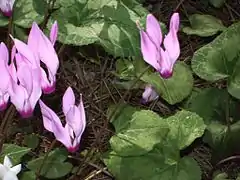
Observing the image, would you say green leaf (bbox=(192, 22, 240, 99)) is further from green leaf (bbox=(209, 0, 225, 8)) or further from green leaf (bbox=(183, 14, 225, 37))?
green leaf (bbox=(209, 0, 225, 8))

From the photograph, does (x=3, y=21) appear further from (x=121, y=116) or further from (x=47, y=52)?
(x=47, y=52)

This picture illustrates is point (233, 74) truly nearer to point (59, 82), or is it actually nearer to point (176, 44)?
point (176, 44)

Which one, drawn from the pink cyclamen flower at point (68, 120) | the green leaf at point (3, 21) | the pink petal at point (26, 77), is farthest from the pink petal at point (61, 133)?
the green leaf at point (3, 21)

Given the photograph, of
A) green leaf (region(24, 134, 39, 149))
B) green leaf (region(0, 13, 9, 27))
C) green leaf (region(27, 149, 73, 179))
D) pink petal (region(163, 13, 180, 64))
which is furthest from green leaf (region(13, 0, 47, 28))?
pink petal (region(163, 13, 180, 64))

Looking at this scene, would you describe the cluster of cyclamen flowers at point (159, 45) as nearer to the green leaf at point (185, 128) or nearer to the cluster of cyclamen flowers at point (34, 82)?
the cluster of cyclamen flowers at point (34, 82)

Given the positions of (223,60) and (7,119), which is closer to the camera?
(7,119)

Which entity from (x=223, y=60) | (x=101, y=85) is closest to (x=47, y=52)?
(x=223, y=60)

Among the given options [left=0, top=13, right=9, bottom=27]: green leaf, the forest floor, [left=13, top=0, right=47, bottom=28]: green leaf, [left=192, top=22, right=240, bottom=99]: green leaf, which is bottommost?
the forest floor
